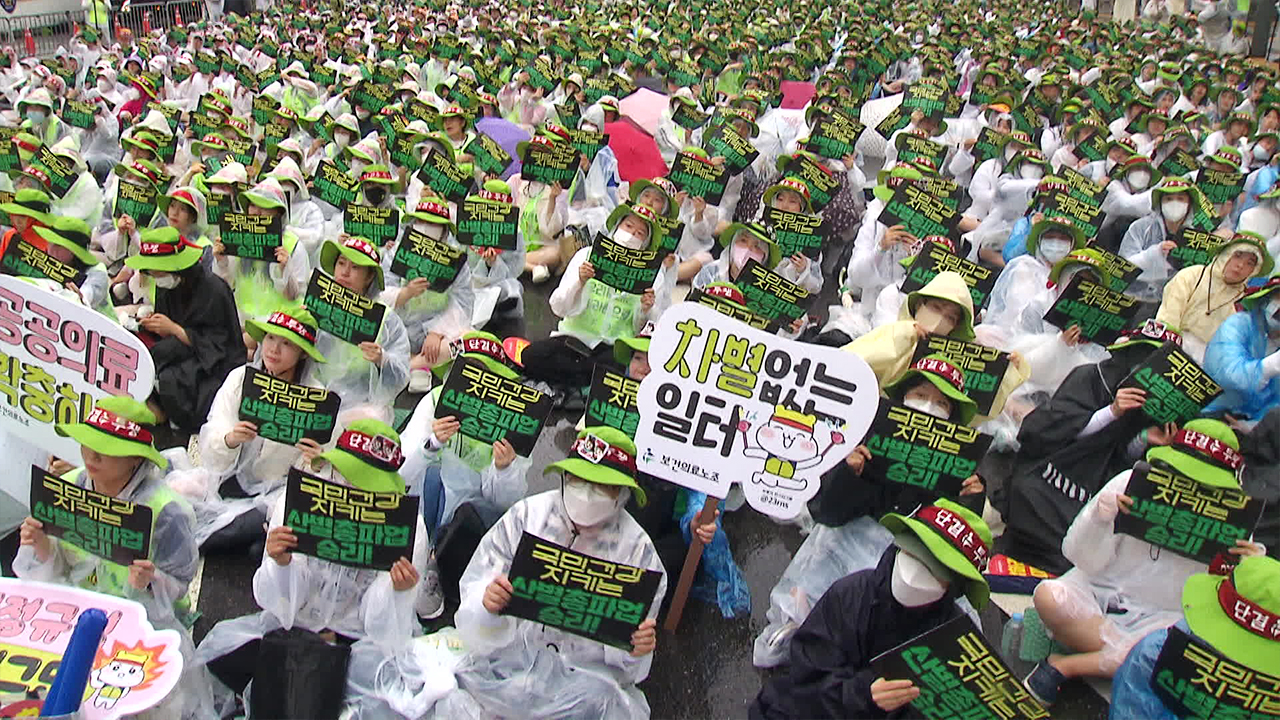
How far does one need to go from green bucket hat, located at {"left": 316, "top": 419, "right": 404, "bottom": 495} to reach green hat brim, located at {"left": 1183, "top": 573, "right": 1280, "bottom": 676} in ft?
10.2

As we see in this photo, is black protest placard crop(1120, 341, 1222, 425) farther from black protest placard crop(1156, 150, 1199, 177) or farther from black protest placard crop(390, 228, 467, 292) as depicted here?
black protest placard crop(1156, 150, 1199, 177)

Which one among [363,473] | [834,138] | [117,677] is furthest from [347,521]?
[834,138]

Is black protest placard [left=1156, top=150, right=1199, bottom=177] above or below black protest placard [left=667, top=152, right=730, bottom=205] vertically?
above

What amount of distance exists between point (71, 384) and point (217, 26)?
735 inches

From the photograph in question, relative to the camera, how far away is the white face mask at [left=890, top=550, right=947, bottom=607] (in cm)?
365

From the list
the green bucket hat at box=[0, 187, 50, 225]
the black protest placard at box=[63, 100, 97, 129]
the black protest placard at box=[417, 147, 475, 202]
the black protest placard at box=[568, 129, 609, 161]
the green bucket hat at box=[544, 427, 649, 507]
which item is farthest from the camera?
the black protest placard at box=[63, 100, 97, 129]

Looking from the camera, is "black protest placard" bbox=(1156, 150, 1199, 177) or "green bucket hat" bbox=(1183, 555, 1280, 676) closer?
"green bucket hat" bbox=(1183, 555, 1280, 676)

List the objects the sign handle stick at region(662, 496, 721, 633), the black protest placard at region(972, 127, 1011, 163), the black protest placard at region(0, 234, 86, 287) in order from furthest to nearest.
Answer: the black protest placard at region(972, 127, 1011, 163) → the black protest placard at region(0, 234, 86, 287) → the sign handle stick at region(662, 496, 721, 633)

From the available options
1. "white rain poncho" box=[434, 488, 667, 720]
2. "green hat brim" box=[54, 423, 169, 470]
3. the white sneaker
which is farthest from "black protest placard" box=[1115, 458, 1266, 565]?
the white sneaker

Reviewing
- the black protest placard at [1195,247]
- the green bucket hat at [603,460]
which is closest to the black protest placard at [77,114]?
the green bucket hat at [603,460]

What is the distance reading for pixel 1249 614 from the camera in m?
3.47

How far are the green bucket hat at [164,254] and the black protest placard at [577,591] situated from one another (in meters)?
3.98

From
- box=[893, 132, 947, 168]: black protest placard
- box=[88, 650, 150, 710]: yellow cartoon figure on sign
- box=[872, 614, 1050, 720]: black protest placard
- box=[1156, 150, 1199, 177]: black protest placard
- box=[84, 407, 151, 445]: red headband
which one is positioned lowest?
box=[88, 650, 150, 710]: yellow cartoon figure on sign

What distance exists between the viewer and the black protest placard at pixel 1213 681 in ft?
11.0
